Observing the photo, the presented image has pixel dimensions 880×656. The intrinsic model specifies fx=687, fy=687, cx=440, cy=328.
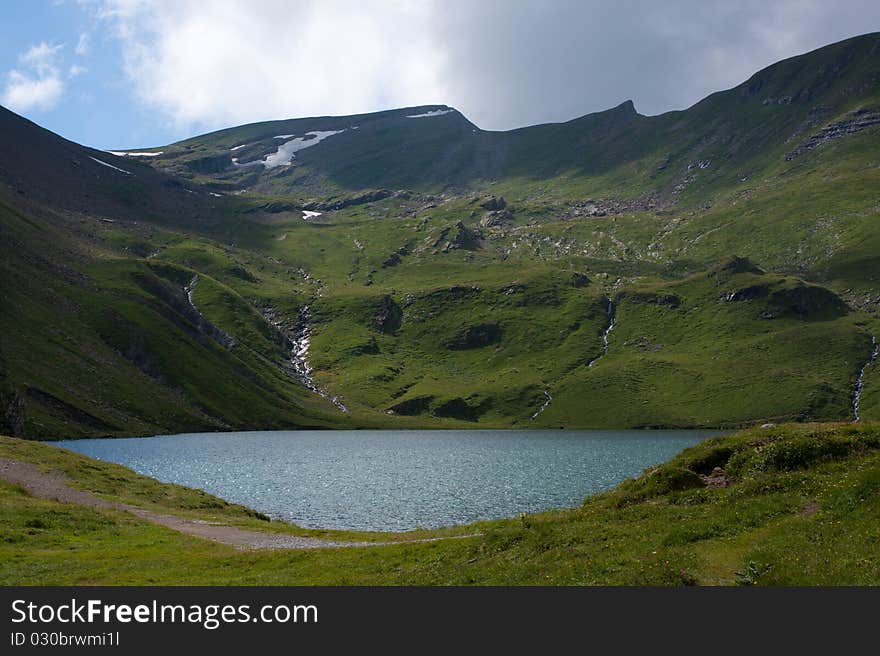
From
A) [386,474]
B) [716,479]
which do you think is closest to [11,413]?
[386,474]

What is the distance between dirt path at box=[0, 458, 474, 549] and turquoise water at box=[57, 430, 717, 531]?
18.8 m

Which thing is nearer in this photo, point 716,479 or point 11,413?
point 716,479

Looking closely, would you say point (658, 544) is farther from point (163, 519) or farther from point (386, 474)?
point (386, 474)

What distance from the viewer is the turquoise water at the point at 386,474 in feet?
258

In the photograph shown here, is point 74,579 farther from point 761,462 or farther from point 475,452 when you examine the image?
point 475,452

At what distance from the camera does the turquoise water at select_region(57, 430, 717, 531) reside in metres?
78.8

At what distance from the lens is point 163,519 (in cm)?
5416

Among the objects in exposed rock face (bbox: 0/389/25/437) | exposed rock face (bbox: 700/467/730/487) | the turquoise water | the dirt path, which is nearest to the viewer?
exposed rock face (bbox: 700/467/730/487)

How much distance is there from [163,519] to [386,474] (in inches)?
2559

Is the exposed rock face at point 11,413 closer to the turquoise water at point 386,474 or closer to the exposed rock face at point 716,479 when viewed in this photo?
the turquoise water at point 386,474

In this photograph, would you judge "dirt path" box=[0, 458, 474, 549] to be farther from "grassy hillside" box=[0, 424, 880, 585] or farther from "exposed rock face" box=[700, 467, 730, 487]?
"exposed rock face" box=[700, 467, 730, 487]

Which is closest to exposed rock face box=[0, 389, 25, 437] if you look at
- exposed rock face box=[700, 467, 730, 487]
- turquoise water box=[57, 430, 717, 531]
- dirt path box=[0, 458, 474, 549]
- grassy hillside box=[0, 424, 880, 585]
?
turquoise water box=[57, 430, 717, 531]

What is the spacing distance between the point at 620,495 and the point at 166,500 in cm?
4890

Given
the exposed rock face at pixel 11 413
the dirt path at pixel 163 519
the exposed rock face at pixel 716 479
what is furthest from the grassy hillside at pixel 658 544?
the exposed rock face at pixel 11 413
